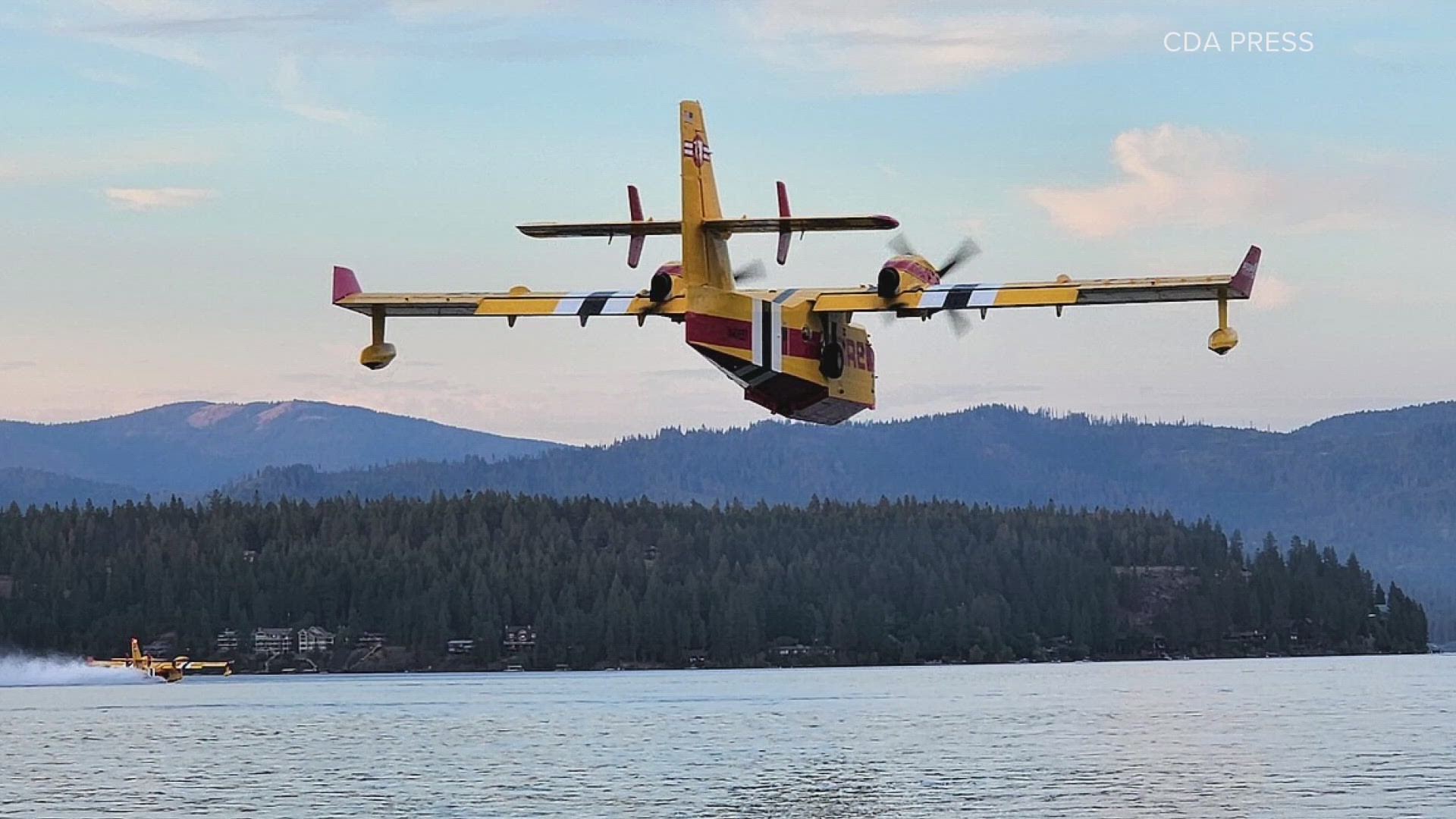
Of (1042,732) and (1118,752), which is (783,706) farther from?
(1118,752)

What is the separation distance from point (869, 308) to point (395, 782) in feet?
122

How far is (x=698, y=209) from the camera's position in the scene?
59.8 metres

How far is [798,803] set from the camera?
263 ft

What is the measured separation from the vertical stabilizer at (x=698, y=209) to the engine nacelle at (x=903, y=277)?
13.0 feet

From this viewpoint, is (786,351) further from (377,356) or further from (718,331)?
(377,356)

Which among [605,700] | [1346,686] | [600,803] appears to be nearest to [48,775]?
[600,803]

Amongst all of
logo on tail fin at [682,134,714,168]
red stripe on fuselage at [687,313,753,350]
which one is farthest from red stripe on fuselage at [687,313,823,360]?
logo on tail fin at [682,134,714,168]

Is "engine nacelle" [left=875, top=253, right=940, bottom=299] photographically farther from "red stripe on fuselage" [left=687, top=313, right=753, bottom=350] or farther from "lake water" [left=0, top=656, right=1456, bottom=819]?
"lake water" [left=0, top=656, right=1456, bottom=819]

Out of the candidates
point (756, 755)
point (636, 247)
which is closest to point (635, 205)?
point (636, 247)

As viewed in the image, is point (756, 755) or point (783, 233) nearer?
point (783, 233)

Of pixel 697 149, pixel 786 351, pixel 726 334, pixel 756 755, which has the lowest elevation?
pixel 756 755

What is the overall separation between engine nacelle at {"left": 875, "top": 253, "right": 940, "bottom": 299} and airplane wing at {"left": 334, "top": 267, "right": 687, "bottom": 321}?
6239 millimetres

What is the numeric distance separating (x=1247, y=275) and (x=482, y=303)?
1959 centimetres

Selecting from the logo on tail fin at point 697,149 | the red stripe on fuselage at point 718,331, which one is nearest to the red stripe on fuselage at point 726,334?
the red stripe on fuselage at point 718,331
